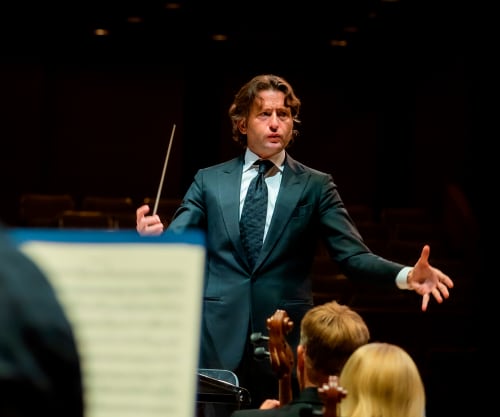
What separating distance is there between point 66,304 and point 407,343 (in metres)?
5.06

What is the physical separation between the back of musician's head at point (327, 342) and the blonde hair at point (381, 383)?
0.23 feet

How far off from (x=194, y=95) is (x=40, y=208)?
243cm

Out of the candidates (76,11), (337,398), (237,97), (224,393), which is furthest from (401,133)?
(337,398)

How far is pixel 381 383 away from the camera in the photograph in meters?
2.30

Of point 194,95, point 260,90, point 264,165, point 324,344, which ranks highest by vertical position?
point 194,95

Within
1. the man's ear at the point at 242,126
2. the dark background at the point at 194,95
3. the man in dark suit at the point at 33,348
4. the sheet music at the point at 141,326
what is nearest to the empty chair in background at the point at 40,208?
the dark background at the point at 194,95

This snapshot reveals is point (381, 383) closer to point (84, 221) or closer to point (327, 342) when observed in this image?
point (327, 342)

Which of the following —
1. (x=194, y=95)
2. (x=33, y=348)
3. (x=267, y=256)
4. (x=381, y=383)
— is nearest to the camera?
(x=33, y=348)

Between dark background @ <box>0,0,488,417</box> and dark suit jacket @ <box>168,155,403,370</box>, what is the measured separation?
20.8 feet

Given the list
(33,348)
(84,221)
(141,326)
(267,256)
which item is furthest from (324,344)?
(84,221)

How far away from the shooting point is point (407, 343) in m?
→ 5.76

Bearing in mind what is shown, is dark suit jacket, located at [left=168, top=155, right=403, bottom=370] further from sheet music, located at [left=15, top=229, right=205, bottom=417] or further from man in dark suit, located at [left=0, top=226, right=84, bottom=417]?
man in dark suit, located at [left=0, top=226, right=84, bottom=417]

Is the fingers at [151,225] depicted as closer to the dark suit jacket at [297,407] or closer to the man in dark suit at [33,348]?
the dark suit jacket at [297,407]

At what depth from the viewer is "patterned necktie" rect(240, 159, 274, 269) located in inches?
128
